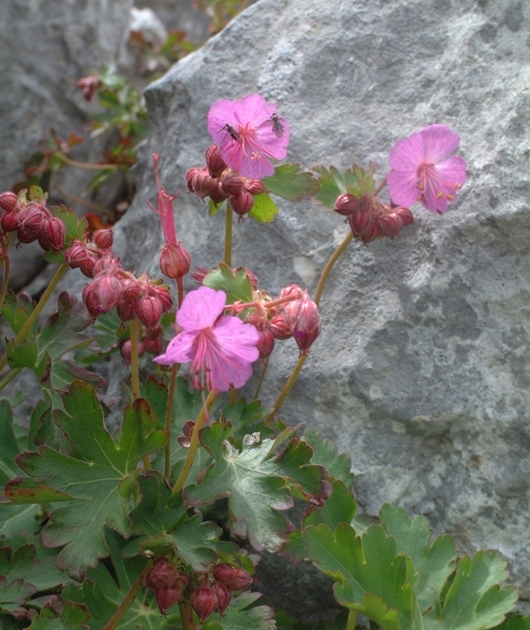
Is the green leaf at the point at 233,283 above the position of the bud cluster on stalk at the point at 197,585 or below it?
above

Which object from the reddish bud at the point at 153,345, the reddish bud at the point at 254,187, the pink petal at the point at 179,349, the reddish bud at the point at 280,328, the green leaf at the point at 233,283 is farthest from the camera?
the reddish bud at the point at 153,345

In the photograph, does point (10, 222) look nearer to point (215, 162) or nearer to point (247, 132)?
point (215, 162)

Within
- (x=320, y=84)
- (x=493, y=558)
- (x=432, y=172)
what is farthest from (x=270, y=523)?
(x=320, y=84)

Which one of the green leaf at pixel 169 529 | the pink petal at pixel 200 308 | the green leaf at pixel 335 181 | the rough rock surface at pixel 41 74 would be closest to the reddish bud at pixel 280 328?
the pink petal at pixel 200 308

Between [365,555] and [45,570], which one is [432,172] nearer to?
[365,555]

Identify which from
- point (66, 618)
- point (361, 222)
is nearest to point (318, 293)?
point (361, 222)

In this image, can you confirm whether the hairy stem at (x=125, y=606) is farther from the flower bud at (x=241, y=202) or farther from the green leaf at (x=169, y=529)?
the flower bud at (x=241, y=202)

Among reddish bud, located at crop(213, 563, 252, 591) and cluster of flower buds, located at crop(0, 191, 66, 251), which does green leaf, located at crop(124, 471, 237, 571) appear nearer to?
reddish bud, located at crop(213, 563, 252, 591)

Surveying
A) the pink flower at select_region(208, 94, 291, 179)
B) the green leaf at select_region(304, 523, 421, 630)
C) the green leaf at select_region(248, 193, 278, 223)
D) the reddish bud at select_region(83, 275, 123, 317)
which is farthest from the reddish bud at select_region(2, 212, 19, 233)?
the green leaf at select_region(304, 523, 421, 630)
